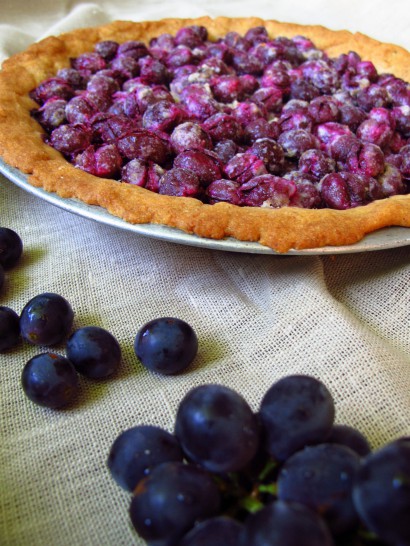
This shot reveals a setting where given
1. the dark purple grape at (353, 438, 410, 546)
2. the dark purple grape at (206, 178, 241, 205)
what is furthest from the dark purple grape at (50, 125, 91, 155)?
the dark purple grape at (353, 438, 410, 546)

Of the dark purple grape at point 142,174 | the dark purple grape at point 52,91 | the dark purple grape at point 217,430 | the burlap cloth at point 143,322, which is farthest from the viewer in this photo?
the dark purple grape at point 52,91

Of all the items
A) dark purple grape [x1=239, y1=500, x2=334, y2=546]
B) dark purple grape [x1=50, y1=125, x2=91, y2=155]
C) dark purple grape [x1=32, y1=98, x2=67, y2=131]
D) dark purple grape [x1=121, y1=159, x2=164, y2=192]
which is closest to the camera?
dark purple grape [x1=239, y1=500, x2=334, y2=546]

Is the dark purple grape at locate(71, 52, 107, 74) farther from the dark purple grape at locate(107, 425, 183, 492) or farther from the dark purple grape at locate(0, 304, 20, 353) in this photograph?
the dark purple grape at locate(107, 425, 183, 492)

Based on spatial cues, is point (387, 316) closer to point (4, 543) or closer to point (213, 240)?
point (213, 240)

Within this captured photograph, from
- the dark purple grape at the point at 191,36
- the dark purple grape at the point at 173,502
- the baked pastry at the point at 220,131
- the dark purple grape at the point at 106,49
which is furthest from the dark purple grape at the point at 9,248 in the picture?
the dark purple grape at the point at 191,36

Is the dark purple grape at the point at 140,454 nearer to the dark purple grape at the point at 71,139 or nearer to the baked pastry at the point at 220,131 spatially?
the baked pastry at the point at 220,131

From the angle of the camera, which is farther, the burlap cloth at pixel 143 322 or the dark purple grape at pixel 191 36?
the dark purple grape at pixel 191 36

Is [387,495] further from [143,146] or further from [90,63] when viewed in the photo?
[90,63]
